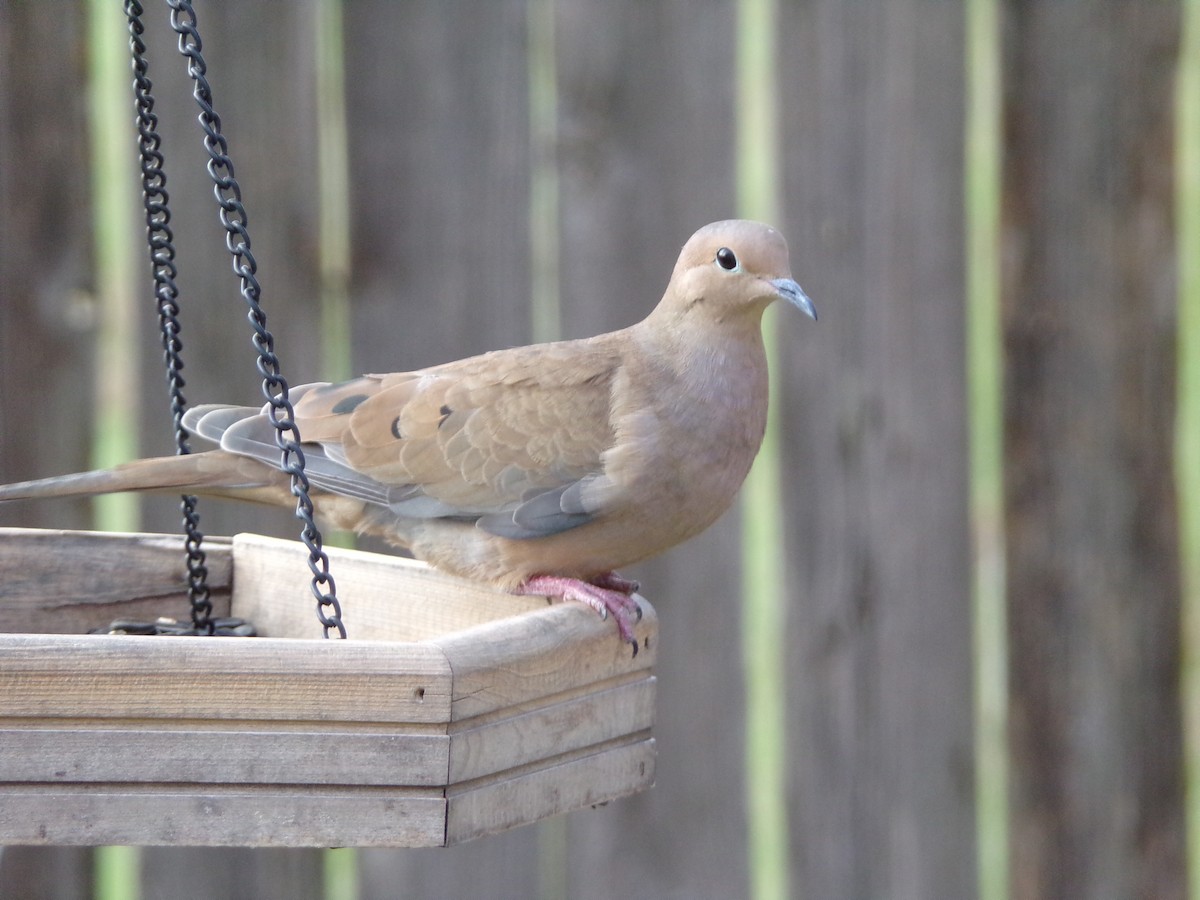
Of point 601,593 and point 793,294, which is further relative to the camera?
point 793,294

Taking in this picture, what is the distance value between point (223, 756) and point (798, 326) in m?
1.72

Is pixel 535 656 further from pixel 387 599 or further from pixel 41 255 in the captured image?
pixel 41 255

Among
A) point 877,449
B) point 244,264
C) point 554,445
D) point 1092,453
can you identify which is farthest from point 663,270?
point 244,264

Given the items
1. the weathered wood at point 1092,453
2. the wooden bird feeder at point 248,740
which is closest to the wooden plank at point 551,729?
the wooden bird feeder at point 248,740

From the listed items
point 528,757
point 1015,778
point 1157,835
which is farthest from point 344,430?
point 1157,835

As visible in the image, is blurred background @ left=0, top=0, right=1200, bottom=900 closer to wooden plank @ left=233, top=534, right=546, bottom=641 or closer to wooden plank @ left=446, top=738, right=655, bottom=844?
wooden plank @ left=233, top=534, right=546, bottom=641

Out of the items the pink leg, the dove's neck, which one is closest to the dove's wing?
the dove's neck

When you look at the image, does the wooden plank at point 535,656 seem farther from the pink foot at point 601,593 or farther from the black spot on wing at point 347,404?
the black spot on wing at point 347,404

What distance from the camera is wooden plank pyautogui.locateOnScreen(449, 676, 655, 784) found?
189 cm

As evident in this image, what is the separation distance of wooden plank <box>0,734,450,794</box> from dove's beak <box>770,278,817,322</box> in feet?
3.10

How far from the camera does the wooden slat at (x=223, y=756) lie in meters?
1.83

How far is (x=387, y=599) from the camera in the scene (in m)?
2.60

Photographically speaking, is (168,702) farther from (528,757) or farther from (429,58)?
(429,58)

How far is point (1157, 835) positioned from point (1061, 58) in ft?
5.53
